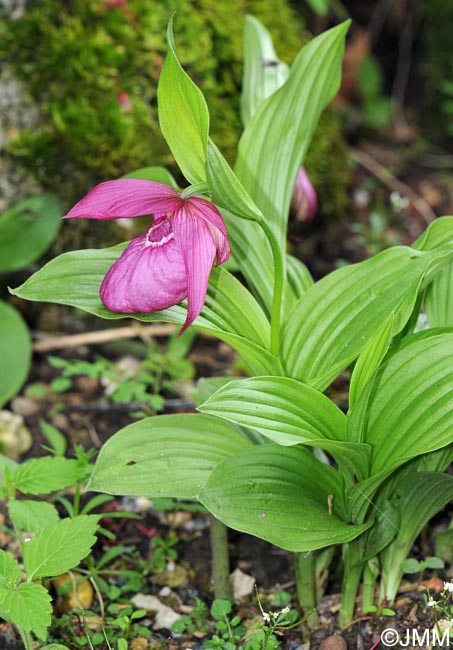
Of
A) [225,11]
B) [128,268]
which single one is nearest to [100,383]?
[128,268]

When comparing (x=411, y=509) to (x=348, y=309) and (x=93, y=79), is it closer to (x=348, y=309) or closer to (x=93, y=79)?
(x=348, y=309)

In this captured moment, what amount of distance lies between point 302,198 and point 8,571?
1.01 metres

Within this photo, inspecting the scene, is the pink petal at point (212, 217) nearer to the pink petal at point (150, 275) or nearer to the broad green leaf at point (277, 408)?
the pink petal at point (150, 275)

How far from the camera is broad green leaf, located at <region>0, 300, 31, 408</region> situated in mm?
2082

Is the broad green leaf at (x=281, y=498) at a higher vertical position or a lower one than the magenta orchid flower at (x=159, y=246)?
lower

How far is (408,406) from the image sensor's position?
48.8 inches

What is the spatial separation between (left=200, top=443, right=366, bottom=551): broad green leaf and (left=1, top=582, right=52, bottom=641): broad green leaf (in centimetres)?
29

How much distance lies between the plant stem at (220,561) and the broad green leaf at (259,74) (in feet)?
2.84

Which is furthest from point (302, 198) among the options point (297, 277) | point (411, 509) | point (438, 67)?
point (438, 67)

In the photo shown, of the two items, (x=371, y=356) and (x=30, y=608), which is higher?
(x=371, y=356)

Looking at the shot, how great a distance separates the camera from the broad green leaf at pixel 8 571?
4.02 ft

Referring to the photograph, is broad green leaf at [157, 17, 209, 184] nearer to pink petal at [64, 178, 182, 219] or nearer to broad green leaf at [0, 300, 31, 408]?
pink petal at [64, 178, 182, 219]

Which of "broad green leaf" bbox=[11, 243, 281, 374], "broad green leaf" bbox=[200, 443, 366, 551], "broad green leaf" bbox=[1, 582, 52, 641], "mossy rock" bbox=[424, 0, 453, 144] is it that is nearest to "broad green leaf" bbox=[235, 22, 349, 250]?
"broad green leaf" bbox=[11, 243, 281, 374]

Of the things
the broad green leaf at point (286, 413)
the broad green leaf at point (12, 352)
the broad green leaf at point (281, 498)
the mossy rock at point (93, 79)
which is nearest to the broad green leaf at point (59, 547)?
the broad green leaf at point (281, 498)
